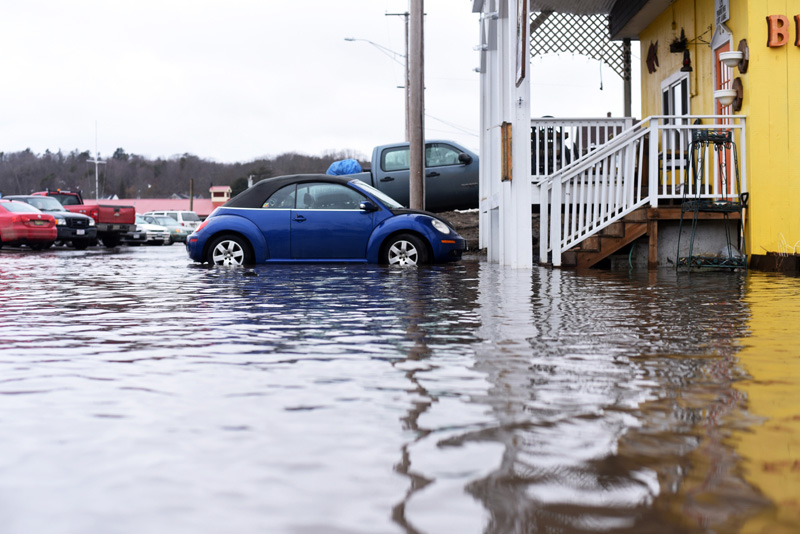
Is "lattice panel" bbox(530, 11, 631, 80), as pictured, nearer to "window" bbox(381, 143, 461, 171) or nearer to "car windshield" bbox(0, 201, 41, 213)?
"window" bbox(381, 143, 461, 171)

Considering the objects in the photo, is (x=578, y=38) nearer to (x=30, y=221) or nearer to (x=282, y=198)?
(x=282, y=198)

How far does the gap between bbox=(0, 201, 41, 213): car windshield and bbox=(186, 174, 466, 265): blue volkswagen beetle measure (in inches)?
606

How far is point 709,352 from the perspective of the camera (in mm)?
4637

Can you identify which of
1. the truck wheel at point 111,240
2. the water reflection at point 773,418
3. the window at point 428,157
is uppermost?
the window at point 428,157

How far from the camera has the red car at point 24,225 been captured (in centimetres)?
2659

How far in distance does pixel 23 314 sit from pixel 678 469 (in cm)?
561

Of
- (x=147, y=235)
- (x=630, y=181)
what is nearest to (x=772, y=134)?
(x=630, y=181)

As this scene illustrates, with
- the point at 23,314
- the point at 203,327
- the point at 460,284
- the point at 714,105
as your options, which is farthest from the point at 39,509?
the point at 714,105

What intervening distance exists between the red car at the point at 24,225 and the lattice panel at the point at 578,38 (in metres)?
15.6

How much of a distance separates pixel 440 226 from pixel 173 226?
33.3 metres

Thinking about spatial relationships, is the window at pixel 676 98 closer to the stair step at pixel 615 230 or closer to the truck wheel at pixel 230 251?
the stair step at pixel 615 230

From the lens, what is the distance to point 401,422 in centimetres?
309

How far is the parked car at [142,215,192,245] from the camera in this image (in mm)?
44812

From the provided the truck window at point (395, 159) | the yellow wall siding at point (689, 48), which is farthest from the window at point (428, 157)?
the yellow wall siding at point (689, 48)
